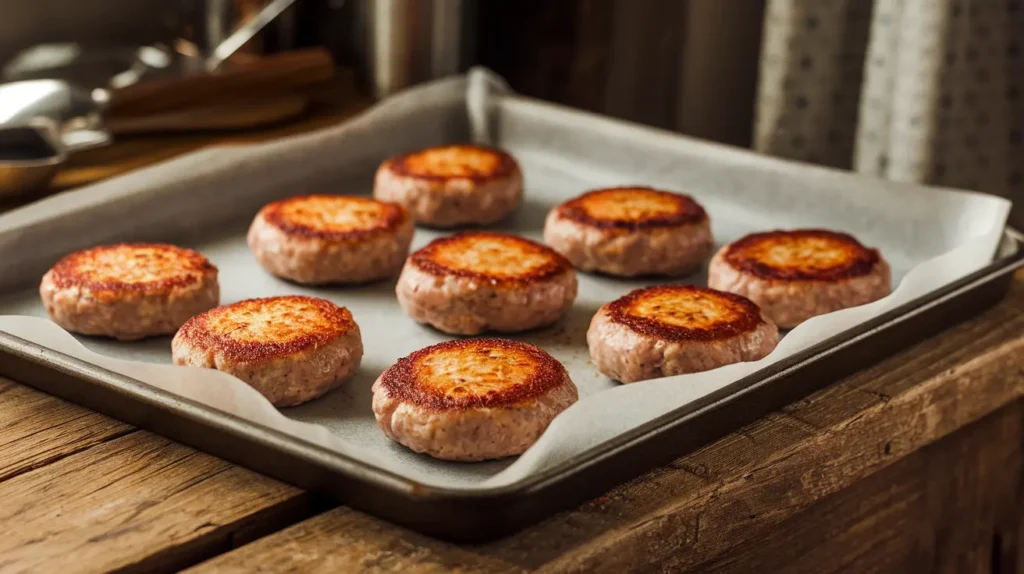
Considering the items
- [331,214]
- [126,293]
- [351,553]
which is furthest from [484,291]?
[351,553]

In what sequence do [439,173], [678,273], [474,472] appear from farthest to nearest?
[439,173] < [678,273] < [474,472]

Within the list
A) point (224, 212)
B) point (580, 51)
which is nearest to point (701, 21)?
point (580, 51)

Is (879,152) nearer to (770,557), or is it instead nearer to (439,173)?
(439,173)

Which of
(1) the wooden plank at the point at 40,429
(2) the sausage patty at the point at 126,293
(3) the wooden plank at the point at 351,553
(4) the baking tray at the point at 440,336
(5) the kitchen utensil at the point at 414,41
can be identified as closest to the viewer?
(3) the wooden plank at the point at 351,553

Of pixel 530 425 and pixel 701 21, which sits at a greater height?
pixel 701 21

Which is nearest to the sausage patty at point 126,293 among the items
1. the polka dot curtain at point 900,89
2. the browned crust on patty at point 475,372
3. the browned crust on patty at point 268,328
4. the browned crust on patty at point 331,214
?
the browned crust on patty at point 268,328

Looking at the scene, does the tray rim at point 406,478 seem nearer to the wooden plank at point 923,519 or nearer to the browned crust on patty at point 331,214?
the wooden plank at point 923,519

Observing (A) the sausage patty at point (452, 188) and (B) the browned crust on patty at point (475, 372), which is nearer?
(B) the browned crust on patty at point (475, 372)
